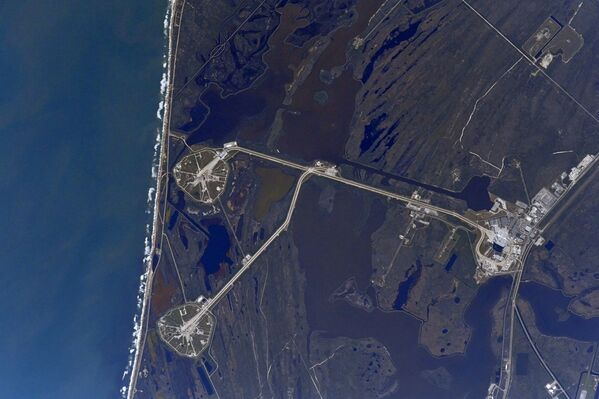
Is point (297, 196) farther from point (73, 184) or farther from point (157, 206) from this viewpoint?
point (73, 184)

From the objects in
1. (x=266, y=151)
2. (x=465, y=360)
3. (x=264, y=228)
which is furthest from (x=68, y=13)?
(x=465, y=360)

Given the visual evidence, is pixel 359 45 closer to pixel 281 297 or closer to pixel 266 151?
pixel 266 151

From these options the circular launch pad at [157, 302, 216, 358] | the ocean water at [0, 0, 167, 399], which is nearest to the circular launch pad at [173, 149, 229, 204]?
the ocean water at [0, 0, 167, 399]

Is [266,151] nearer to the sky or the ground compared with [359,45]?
nearer to the ground

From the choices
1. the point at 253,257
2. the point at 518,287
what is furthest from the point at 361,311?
the point at 518,287

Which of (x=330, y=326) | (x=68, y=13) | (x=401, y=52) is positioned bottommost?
(x=330, y=326)

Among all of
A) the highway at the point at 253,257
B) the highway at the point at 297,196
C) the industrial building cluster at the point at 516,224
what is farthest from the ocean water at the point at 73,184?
the industrial building cluster at the point at 516,224
